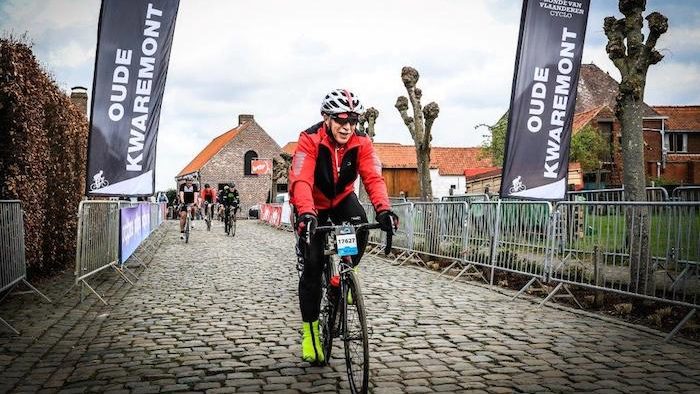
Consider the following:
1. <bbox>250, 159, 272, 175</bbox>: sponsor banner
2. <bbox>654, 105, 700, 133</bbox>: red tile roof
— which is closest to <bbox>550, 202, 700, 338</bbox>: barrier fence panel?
<bbox>654, 105, 700, 133</bbox>: red tile roof

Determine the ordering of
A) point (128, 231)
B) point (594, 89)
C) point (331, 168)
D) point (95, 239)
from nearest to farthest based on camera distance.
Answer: point (331, 168) < point (95, 239) < point (128, 231) < point (594, 89)

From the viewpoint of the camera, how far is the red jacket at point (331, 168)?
4.69 m

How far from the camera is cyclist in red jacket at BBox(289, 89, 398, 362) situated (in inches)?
183

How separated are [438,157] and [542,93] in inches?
2319

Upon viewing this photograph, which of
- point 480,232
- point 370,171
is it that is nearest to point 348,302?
point 370,171

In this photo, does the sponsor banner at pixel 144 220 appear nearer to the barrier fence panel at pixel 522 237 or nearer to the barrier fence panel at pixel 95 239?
the barrier fence panel at pixel 95 239

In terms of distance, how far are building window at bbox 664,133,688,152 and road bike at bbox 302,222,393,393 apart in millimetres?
55491

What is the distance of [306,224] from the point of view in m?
4.29

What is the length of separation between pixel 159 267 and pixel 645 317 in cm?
909

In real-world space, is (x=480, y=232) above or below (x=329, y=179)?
below

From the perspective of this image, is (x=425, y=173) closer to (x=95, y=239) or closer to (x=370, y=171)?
(x=95, y=239)

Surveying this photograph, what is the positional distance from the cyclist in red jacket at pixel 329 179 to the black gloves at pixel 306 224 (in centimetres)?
13

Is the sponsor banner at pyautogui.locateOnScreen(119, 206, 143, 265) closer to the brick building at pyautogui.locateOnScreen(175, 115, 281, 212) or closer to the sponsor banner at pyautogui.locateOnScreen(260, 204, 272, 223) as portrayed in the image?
the sponsor banner at pyautogui.locateOnScreen(260, 204, 272, 223)

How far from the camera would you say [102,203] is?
31.0 ft
